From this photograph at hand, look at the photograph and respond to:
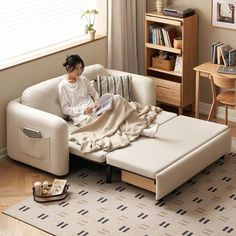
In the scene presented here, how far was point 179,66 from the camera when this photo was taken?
261 inches

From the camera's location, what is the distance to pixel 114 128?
18.2 ft

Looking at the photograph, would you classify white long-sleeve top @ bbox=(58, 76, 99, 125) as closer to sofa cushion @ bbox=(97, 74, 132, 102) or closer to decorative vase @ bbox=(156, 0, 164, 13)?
sofa cushion @ bbox=(97, 74, 132, 102)

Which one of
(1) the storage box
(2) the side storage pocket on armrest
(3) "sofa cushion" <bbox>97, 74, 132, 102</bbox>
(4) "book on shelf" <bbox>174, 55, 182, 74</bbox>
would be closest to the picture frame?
(4) "book on shelf" <bbox>174, 55, 182, 74</bbox>

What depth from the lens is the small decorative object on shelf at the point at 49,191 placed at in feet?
16.6

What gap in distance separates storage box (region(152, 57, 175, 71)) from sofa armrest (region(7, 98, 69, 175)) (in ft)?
5.60

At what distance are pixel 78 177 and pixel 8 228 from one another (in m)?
0.96

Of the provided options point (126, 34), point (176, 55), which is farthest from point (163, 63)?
point (126, 34)

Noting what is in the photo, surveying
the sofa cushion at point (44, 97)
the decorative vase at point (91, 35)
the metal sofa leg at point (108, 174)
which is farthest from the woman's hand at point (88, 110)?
the decorative vase at point (91, 35)

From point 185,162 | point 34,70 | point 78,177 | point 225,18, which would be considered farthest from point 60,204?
point 225,18

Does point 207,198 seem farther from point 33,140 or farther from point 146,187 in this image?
point 33,140

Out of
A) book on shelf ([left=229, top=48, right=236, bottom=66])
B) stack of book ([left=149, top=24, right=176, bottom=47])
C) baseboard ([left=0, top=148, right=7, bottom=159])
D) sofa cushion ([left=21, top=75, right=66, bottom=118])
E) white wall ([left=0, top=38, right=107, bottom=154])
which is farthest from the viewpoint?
stack of book ([left=149, top=24, right=176, bottom=47])

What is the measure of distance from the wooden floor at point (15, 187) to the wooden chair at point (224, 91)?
151 cm

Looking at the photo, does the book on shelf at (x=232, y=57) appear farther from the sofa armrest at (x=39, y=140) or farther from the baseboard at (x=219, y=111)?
the sofa armrest at (x=39, y=140)

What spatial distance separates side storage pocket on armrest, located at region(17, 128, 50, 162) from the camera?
538 centimetres
